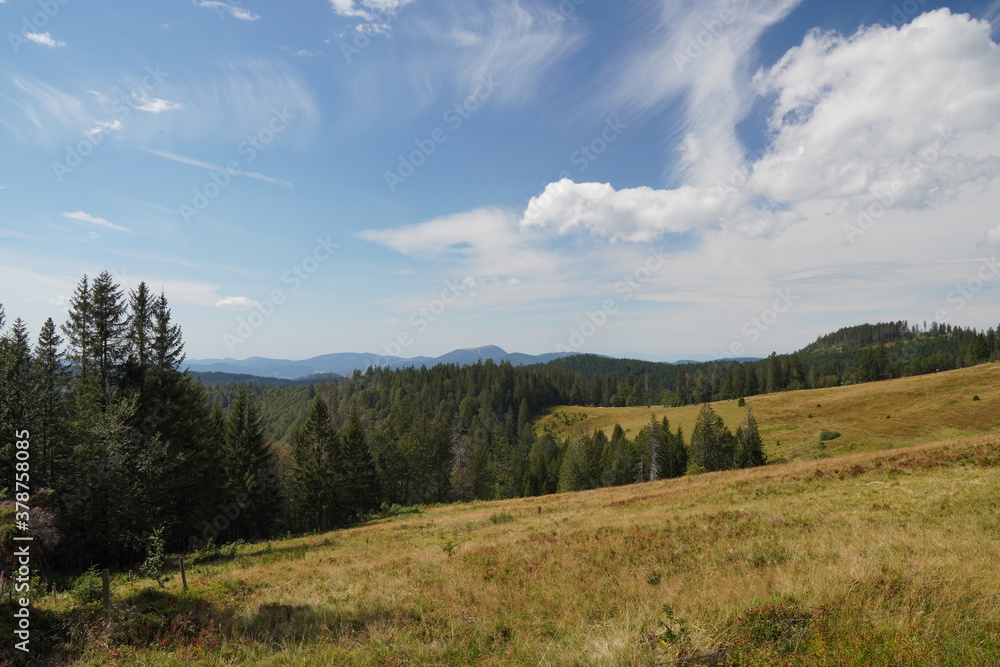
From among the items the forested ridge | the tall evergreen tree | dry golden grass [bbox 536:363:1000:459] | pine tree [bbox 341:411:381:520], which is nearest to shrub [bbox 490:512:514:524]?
the forested ridge

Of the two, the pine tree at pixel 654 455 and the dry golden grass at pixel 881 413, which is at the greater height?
the dry golden grass at pixel 881 413

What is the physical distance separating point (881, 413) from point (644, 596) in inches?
3013

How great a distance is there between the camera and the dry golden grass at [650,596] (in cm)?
640

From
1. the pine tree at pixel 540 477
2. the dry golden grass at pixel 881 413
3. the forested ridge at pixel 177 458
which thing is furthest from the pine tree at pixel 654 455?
the pine tree at pixel 540 477

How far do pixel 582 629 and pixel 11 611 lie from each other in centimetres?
1161

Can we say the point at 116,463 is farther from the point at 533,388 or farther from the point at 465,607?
the point at 533,388

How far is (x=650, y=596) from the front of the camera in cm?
911

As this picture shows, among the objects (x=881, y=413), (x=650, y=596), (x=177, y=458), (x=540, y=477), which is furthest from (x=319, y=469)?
(x=881, y=413)

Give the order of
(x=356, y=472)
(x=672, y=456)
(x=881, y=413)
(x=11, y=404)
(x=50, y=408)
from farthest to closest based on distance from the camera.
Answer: (x=672, y=456) < (x=881, y=413) < (x=356, y=472) < (x=50, y=408) < (x=11, y=404)

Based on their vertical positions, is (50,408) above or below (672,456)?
above

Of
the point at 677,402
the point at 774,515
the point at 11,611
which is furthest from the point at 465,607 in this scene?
the point at 677,402

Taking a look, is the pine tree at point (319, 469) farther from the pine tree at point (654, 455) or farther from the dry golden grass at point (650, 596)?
the pine tree at point (654, 455)

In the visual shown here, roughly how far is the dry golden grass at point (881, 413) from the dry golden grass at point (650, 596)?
43.3 m

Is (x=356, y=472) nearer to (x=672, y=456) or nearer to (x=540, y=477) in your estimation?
(x=540, y=477)
